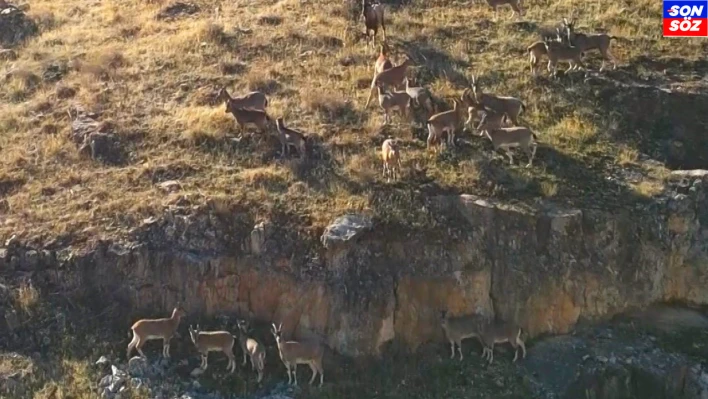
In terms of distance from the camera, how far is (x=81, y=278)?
57.5 ft

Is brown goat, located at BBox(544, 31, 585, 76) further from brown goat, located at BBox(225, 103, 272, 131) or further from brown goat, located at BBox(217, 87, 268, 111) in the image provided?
brown goat, located at BBox(225, 103, 272, 131)

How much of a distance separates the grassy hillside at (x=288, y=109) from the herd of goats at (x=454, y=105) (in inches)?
11.3

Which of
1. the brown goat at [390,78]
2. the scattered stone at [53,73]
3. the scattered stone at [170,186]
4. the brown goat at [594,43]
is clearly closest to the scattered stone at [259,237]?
the scattered stone at [170,186]

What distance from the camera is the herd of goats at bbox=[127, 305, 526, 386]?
53.1 ft

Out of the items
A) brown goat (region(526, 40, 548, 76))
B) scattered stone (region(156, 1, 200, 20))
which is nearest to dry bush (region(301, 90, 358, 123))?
brown goat (region(526, 40, 548, 76))

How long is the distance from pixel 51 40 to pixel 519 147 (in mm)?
13200

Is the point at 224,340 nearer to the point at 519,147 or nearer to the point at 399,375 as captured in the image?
the point at 399,375

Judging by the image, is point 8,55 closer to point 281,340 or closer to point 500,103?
point 500,103

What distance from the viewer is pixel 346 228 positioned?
1741 cm

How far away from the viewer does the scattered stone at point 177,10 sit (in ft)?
90.4

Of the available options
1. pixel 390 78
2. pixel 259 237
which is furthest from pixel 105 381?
pixel 390 78

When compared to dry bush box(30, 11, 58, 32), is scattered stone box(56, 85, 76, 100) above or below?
below

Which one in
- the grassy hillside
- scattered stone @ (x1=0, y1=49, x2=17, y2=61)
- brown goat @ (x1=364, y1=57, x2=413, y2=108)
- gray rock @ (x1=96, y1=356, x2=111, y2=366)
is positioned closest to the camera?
gray rock @ (x1=96, y1=356, x2=111, y2=366)

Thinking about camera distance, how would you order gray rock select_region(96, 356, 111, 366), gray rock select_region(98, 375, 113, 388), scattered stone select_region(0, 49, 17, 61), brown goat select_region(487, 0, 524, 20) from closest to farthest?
gray rock select_region(98, 375, 113, 388) → gray rock select_region(96, 356, 111, 366) → scattered stone select_region(0, 49, 17, 61) → brown goat select_region(487, 0, 524, 20)
